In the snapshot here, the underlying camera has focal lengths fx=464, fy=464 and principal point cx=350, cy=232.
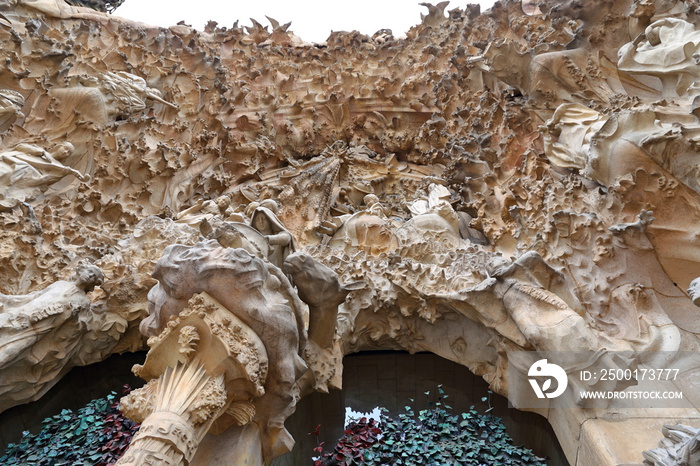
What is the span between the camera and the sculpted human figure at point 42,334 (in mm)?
3164

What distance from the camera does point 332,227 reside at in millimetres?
5613

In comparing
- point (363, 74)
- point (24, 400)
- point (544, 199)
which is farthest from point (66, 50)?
point (544, 199)

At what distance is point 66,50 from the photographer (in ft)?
21.3

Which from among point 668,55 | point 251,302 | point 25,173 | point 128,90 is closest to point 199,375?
point 251,302

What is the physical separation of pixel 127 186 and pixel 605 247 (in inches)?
221

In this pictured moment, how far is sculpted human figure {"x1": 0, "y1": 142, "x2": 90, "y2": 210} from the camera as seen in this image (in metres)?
4.44

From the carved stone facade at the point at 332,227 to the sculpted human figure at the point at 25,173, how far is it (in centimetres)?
2

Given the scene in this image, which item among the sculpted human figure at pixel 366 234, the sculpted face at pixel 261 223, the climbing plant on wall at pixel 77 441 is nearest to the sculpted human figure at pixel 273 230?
the sculpted face at pixel 261 223

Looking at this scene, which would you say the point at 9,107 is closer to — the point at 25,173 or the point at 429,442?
the point at 25,173

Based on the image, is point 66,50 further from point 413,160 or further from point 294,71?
point 413,160

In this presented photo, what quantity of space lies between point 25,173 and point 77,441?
2742 mm

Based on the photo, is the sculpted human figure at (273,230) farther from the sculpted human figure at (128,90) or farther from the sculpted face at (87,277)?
the sculpted human figure at (128,90)

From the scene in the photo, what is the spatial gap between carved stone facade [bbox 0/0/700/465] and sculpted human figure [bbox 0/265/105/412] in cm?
2

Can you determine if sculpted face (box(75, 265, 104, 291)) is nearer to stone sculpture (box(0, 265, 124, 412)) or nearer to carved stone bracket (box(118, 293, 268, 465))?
stone sculpture (box(0, 265, 124, 412))
